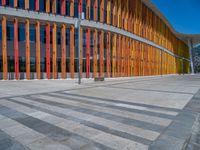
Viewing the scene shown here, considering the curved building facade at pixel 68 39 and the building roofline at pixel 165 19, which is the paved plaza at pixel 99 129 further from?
the building roofline at pixel 165 19

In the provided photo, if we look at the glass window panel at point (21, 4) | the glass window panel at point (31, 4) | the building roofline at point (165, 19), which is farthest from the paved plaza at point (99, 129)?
the building roofline at point (165, 19)

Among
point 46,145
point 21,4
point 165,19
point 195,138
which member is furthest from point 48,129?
point 165,19

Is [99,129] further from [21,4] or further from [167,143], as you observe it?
[21,4]

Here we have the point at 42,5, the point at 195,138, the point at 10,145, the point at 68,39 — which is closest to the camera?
the point at 10,145

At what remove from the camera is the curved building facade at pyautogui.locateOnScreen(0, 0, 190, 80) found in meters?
25.1

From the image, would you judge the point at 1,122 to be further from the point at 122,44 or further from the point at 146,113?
the point at 122,44

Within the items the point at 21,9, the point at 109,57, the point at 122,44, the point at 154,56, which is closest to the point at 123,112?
the point at 21,9

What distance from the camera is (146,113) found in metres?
7.05

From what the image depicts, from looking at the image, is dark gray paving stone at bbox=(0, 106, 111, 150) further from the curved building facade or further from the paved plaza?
the curved building facade

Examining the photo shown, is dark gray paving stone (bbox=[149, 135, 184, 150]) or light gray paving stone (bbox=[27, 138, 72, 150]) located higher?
light gray paving stone (bbox=[27, 138, 72, 150])

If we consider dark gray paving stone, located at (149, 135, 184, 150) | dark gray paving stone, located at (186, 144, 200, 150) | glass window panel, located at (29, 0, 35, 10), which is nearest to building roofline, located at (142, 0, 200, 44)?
glass window panel, located at (29, 0, 35, 10)

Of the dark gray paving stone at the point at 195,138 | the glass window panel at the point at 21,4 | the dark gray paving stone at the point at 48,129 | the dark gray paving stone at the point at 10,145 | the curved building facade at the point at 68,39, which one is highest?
the glass window panel at the point at 21,4

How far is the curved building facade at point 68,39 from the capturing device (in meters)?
25.1

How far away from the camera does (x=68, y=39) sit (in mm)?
29422
